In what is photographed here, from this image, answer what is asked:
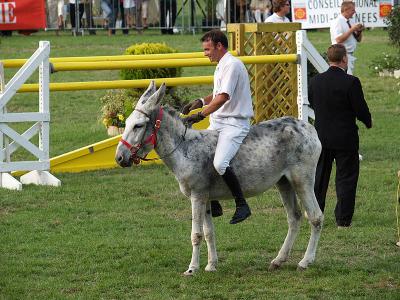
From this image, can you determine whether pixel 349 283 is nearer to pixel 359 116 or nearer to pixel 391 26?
pixel 359 116

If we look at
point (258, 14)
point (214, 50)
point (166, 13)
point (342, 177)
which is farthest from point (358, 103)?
point (166, 13)

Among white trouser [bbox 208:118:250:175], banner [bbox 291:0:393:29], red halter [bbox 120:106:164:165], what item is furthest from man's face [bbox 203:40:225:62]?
banner [bbox 291:0:393:29]

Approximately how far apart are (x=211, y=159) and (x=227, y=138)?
235mm

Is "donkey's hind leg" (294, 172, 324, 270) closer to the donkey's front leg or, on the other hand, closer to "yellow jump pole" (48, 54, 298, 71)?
the donkey's front leg

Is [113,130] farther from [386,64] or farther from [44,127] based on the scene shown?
[386,64]

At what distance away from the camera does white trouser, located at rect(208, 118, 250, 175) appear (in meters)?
9.79

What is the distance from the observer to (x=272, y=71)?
53.2 ft

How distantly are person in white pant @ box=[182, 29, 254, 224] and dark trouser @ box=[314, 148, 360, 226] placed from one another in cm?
191

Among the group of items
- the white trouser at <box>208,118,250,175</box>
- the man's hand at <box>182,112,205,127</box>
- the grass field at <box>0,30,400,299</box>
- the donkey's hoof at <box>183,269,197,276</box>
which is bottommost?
the grass field at <box>0,30,400,299</box>

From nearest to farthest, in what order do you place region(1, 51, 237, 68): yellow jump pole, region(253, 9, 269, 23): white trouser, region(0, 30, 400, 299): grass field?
1. region(0, 30, 400, 299): grass field
2. region(1, 51, 237, 68): yellow jump pole
3. region(253, 9, 269, 23): white trouser

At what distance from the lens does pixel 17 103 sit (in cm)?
2302

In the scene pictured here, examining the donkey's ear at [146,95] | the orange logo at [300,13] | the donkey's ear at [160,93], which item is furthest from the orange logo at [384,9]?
the donkey's ear at [160,93]

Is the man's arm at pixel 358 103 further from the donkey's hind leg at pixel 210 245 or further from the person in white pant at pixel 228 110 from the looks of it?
the donkey's hind leg at pixel 210 245

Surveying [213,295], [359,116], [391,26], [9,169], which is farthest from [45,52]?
[391,26]
